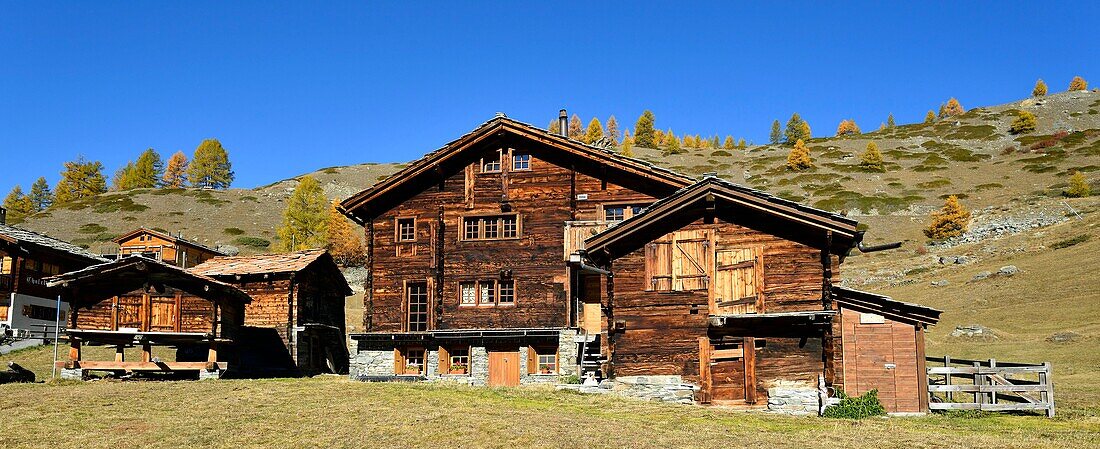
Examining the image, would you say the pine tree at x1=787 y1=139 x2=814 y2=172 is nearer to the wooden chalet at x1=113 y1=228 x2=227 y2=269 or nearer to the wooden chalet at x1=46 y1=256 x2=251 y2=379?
the wooden chalet at x1=113 y1=228 x2=227 y2=269

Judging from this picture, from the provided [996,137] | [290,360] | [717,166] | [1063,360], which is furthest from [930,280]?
[996,137]

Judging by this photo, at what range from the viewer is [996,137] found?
565 feet

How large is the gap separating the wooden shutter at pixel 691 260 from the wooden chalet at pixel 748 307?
0.11 ft

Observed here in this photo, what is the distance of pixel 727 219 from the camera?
2916cm

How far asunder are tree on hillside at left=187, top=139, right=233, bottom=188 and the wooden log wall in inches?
5992

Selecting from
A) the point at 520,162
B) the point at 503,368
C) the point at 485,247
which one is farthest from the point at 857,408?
the point at 520,162

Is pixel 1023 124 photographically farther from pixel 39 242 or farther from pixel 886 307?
pixel 39 242

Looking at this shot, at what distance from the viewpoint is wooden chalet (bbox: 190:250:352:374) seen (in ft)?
137

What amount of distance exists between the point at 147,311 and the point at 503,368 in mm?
14805

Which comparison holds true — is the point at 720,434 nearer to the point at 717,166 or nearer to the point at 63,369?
the point at 63,369

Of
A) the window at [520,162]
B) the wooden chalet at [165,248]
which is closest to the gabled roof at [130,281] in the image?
the window at [520,162]

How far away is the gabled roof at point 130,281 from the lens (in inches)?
1366

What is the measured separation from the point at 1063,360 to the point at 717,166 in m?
129

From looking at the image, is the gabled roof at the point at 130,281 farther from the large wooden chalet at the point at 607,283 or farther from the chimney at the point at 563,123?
the chimney at the point at 563,123
